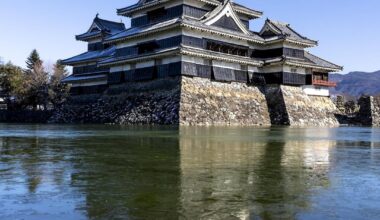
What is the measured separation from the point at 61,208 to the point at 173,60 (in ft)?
116

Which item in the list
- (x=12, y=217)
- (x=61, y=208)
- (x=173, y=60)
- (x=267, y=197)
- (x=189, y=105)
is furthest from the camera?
(x=173, y=60)

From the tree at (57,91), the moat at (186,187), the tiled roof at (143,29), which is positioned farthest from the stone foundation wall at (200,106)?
the moat at (186,187)

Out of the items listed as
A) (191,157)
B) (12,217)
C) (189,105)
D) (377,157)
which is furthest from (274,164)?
(189,105)

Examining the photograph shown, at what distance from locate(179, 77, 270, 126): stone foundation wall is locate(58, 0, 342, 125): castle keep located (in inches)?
4.0

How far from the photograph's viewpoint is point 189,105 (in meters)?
36.8

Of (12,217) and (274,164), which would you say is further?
(274,164)

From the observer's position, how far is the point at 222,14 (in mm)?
42469

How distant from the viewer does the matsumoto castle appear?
1578 inches

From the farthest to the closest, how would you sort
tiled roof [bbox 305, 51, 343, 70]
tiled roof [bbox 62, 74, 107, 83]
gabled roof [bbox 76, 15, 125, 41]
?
1. gabled roof [bbox 76, 15, 125, 41]
2. tiled roof [bbox 62, 74, 107, 83]
3. tiled roof [bbox 305, 51, 343, 70]

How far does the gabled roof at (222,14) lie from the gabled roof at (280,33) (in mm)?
4264

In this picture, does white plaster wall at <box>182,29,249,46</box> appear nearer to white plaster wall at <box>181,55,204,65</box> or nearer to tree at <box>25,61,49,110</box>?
white plaster wall at <box>181,55,204,65</box>

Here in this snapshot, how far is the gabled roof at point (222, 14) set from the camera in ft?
136

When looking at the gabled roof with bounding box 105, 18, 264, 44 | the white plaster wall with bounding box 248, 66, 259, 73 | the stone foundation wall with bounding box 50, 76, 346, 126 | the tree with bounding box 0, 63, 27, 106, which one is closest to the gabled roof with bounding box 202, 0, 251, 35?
the gabled roof with bounding box 105, 18, 264, 44

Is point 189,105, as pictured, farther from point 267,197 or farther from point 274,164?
point 267,197
